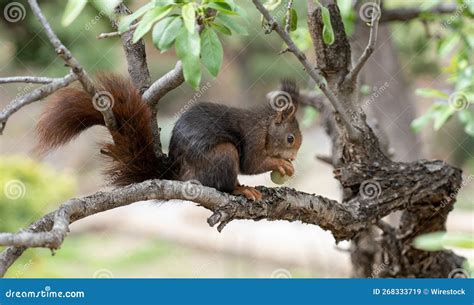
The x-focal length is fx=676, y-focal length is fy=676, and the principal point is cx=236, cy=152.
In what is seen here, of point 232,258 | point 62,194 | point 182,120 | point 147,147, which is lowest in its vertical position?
point 147,147

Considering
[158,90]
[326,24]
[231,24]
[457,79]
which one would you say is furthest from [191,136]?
[457,79]

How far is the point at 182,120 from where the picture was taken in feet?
6.53

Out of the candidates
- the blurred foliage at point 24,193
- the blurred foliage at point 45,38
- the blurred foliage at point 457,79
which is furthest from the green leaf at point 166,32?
the blurred foliage at point 24,193

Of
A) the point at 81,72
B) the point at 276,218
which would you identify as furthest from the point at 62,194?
the point at 81,72

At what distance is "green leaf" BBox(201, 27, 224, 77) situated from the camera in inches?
50.8

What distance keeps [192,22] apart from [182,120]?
79cm

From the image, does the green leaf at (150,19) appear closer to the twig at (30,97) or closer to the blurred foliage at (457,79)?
the twig at (30,97)

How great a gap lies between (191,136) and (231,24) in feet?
2.13

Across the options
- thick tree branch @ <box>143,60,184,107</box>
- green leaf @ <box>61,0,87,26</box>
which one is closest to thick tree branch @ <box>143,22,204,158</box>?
thick tree branch @ <box>143,60,184,107</box>

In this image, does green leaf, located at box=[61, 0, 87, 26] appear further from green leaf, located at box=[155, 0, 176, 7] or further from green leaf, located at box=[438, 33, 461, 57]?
green leaf, located at box=[438, 33, 461, 57]

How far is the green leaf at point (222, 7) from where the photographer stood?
1293mm

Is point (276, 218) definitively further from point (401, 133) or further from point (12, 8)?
point (12, 8)

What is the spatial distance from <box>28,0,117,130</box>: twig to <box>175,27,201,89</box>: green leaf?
0.21 m

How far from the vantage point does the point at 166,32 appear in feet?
4.11
